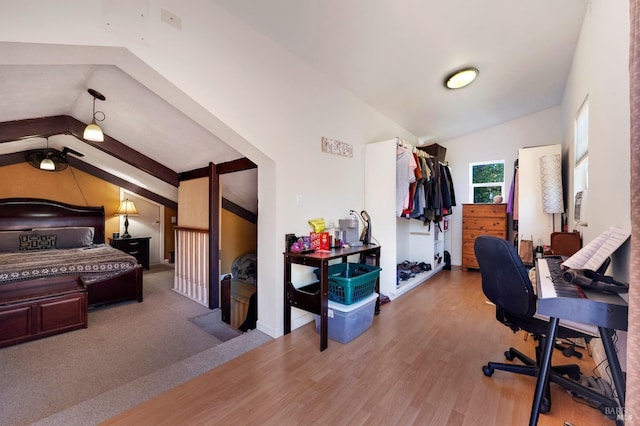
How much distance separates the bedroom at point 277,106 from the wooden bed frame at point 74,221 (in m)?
2.40

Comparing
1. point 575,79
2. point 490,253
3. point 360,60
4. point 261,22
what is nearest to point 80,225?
point 261,22

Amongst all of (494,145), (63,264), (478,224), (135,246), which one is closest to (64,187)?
(135,246)

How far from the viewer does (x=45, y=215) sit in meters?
4.43

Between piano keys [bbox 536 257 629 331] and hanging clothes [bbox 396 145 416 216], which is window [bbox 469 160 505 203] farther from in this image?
piano keys [bbox 536 257 629 331]

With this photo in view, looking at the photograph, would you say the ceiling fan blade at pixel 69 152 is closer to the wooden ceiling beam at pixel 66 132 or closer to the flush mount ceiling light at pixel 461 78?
the wooden ceiling beam at pixel 66 132

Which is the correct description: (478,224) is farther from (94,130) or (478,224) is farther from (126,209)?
(126,209)

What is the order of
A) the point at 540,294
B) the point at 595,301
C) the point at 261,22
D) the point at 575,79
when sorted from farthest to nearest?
the point at 575,79
the point at 261,22
the point at 540,294
the point at 595,301

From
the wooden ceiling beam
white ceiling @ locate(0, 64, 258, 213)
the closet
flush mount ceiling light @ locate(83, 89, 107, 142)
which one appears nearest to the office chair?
the closet

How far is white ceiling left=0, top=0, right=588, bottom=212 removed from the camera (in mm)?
2025

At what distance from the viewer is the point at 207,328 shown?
9.87ft

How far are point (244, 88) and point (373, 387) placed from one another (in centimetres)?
233

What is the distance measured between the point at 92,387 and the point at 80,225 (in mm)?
4195

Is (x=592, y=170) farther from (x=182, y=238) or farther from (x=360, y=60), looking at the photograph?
(x=182, y=238)

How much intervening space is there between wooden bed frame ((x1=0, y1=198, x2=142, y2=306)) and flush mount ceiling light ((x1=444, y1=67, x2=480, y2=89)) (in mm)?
4683
